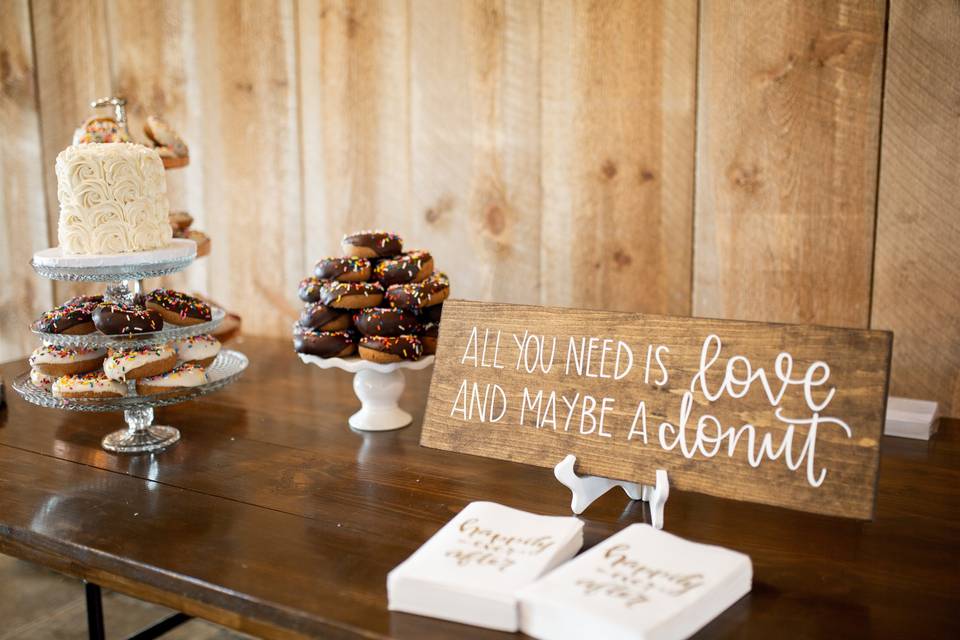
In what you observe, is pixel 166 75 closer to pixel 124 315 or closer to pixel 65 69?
pixel 65 69

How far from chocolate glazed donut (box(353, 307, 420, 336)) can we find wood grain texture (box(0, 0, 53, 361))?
147 cm

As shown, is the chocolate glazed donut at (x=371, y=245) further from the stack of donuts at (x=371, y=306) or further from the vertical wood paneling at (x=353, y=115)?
the vertical wood paneling at (x=353, y=115)

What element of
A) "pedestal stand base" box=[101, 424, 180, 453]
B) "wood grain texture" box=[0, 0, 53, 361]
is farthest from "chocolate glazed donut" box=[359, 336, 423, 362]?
"wood grain texture" box=[0, 0, 53, 361]

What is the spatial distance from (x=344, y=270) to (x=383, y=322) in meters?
0.12

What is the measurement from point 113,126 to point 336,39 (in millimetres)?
552

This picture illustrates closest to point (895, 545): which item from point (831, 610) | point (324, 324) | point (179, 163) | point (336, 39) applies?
point (831, 610)

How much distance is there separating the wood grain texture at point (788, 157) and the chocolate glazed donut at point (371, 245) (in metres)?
0.61

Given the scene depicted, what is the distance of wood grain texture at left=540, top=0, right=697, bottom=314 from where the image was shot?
64.5 inches

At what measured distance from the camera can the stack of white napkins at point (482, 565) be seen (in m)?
0.81

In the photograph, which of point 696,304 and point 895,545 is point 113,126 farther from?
point 895,545

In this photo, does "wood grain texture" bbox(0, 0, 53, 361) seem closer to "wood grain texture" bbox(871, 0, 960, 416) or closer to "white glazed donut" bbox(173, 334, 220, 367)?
"white glazed donut" bbox(173, 334, 220, 367)

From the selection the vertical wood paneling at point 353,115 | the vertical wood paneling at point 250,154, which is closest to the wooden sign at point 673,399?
the vertical wood paneling at point 353,115

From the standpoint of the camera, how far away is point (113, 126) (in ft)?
5.54

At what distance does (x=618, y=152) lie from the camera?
1711 mm
